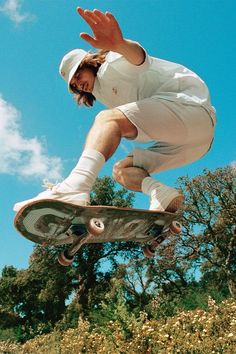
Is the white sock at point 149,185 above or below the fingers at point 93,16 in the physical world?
below

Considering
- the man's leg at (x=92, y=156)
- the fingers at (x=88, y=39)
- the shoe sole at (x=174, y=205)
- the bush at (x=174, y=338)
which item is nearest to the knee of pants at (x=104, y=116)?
the man's leg at (x=92, y=156)

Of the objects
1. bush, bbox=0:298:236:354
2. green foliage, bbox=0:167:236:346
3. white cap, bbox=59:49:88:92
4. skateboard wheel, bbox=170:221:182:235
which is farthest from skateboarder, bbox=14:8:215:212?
green foliage, bbox=0:167:236:346

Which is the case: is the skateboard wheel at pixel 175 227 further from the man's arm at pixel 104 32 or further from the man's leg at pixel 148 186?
the man's arm at pixel 104 32

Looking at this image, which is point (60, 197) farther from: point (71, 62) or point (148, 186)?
point (71, 62)

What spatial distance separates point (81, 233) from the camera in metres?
2.79

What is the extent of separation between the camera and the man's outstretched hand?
2.45 m

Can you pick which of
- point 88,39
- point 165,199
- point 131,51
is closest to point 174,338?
point 165,199

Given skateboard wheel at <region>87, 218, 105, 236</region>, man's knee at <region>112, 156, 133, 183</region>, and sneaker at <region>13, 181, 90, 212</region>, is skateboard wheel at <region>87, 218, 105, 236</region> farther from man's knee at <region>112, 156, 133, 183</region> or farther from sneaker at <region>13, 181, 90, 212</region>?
man's knee at <region>112, 156, 133, 183</region>

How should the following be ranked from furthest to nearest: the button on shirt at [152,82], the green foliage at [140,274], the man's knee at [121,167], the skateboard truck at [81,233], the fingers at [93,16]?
the green foliage at [140,274] → the man's knee at [121,167] → the button on shirt at [152,82] → the skateboard truck at [81,233] → the fingers at [93,16]

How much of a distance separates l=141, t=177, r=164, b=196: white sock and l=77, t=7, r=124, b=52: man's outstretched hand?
1167 mm

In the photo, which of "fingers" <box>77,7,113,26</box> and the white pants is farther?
the white pants

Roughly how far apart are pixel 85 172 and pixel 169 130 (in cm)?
78

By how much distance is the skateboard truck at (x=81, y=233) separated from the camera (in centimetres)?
253

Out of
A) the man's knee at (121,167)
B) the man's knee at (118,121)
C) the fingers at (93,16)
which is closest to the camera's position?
the fingers at (93,16)
